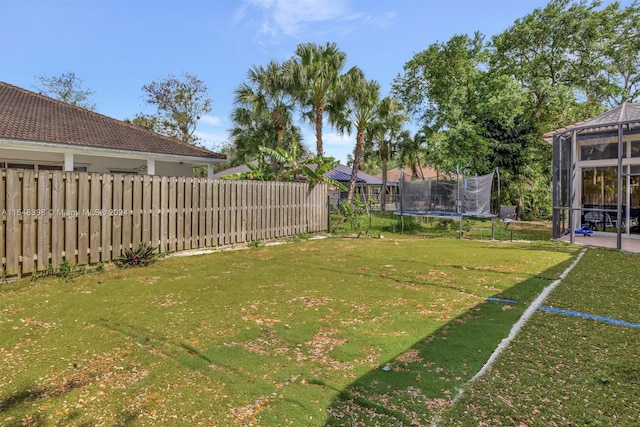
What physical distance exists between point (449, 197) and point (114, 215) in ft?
43.6

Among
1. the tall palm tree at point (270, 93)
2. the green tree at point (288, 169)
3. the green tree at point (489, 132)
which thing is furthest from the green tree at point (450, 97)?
the green tree at point (288, 169)

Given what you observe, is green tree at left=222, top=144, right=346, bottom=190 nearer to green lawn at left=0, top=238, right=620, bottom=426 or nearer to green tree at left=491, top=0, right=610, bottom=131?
green lawn at left=0, top=238, right=620, bottom=426

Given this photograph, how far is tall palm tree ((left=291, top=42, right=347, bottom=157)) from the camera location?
17609mm

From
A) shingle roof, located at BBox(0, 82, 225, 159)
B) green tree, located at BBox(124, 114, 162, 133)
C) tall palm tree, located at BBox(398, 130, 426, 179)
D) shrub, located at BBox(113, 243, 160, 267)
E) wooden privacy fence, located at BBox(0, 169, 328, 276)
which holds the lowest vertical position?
shrub, located at BBox(113, 243, 160, 267)

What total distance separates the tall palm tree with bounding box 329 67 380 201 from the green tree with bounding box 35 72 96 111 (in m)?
25.4

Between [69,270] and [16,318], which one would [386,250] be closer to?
[69,270]

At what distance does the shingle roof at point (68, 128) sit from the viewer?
38.9 ft

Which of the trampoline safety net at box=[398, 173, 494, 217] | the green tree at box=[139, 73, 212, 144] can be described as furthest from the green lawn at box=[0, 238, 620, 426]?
the green tree at box=[139, 73, 212, 144]

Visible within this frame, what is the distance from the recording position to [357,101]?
63.0 ft

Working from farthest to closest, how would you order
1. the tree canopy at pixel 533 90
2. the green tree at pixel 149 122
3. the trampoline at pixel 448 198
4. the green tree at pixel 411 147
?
the green tree at pixel 149 122, the green tree at pixel 411 147, the tree canopy at pixel 533 90, the trampoline at pixel 448 198

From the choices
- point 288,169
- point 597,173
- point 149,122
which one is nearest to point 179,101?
point 149,122

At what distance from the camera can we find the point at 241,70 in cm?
2058

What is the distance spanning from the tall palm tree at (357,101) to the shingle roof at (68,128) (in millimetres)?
7393

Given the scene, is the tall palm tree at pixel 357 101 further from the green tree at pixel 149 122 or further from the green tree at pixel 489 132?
the green tree at pixel 149 122
